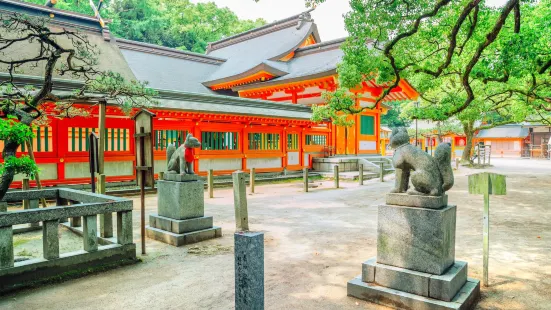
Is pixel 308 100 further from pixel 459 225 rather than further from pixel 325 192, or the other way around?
pixel 459 225

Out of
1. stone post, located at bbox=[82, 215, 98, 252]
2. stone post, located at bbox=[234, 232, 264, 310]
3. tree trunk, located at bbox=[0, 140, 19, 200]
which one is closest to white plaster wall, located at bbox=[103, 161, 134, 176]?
tree trunk, located at bbox=[0, 140, 19, 200]

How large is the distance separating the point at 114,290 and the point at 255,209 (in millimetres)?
5834

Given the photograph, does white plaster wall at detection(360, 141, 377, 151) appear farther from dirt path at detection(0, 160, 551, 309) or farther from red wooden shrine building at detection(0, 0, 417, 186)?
dirt path at detection(0, 160, 551, 309)

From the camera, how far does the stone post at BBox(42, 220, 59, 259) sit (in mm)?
4406

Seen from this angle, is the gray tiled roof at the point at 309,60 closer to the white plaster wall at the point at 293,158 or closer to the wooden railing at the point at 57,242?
the white plaster wall at the point at 293,158

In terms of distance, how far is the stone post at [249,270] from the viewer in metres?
2.07

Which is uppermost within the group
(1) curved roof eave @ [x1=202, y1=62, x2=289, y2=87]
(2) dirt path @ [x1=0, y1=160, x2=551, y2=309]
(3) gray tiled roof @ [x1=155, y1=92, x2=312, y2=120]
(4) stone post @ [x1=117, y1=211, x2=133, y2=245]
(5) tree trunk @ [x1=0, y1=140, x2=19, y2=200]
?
(1) curved roof eave @ [x1=202, y1=62, x2=289, y2=87]

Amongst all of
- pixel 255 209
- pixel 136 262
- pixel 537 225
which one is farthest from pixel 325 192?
pixel 136 262

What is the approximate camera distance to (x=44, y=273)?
4.37 m

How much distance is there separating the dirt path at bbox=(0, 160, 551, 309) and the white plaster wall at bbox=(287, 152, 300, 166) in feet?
31.8

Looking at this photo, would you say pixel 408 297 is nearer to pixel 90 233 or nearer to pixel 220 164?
pixel 90 233

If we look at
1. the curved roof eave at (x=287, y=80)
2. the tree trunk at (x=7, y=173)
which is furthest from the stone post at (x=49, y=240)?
the curved roof eave at (x=287, y=80)

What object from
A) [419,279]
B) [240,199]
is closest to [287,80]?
[240,199]

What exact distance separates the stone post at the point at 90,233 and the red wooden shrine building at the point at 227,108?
28.1 ft
